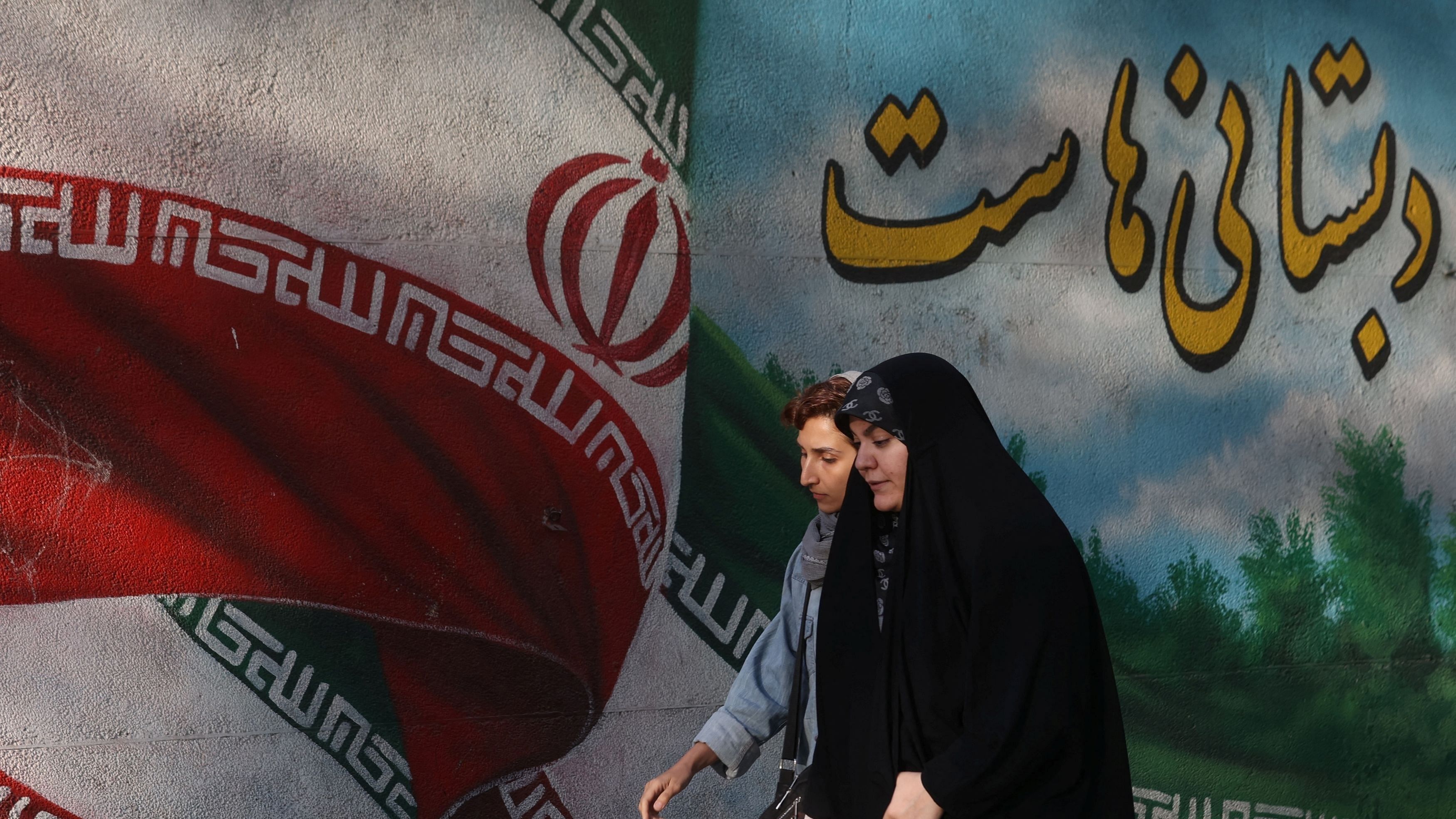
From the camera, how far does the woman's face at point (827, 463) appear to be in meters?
2.60

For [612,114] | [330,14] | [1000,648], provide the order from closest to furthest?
[1000,648], [330,14], [612,114]

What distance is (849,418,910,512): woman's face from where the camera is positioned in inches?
89.9

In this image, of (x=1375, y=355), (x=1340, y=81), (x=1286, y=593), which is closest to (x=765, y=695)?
(x=1286, y=593)

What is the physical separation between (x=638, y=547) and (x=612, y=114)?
1158 millimetres

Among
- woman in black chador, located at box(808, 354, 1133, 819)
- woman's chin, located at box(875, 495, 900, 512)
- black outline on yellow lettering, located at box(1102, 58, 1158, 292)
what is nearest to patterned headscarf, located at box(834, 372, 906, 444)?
woman in black chador, located at box(808, 354, 1133, 819)

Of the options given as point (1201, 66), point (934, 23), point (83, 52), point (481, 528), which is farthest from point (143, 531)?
point (1201, 66)

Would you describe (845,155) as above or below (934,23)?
below

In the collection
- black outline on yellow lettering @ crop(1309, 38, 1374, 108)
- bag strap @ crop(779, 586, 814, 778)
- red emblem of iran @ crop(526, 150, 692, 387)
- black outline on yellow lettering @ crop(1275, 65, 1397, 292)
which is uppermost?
black outline on yellow lettering @ crop(1309, 38, 1374, 108)

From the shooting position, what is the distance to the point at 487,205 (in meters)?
3.46

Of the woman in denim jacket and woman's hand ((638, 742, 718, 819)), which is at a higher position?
the woman in denim jacket

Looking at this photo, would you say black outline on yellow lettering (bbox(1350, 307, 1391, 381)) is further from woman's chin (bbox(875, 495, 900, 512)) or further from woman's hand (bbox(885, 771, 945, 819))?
woman's hand (bbox(885, 771, 945, 819))

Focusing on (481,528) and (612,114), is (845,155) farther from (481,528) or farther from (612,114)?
(481,528)

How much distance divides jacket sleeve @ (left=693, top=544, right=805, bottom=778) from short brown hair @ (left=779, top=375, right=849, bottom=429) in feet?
0.84

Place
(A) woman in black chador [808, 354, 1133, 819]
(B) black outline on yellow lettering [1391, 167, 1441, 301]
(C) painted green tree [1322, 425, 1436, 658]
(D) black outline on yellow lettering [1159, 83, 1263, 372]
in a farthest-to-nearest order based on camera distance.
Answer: (B) black outline on yellow lettering [1391, 167, 1441, 301] → (C) painted green tree [1322, 425, 1436, 658] → (D) black outline on yellow lettering [1159, 83, 1263, 372] → (A) woman in black chador [808, 354, 1133, 819]
